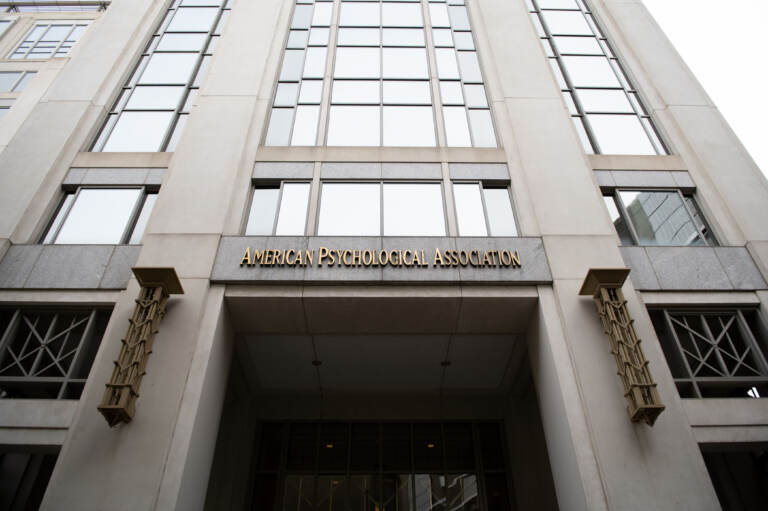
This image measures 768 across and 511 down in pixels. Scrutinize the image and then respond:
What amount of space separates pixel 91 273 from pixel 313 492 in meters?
8.95

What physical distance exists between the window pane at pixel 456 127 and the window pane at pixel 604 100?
4386mm

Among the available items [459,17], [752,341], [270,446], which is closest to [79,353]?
[270,446]

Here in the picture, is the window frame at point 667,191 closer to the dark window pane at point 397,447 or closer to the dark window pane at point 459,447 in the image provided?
the dark window pane at point 459,447

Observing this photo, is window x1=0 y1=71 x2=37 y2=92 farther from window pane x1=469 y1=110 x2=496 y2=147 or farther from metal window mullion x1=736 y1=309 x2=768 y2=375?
metal window mullion x1=736 y1=309 x2=768 y2=375

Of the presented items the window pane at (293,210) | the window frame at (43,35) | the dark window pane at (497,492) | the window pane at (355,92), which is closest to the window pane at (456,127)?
the window pane at (355,92)

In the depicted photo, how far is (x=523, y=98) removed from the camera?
15375 mm

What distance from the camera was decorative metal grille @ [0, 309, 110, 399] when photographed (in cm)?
1025

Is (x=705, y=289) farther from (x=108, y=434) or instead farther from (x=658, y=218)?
(x=108, y=434)

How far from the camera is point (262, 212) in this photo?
42.9ft

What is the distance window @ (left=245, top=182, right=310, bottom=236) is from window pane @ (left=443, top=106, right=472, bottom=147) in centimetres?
500

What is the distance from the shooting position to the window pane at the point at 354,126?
14894 millimetres

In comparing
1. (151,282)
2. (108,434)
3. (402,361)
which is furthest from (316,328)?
(108,434)

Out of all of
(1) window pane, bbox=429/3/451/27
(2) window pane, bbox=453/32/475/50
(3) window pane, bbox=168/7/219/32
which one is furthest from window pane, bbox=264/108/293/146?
(1) window pane, bbox=429/3/451/27

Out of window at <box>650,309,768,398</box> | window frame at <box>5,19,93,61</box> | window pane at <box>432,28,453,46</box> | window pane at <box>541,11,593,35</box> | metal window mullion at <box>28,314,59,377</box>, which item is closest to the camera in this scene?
metal window mullion at <box>28,314,59,377</box>
